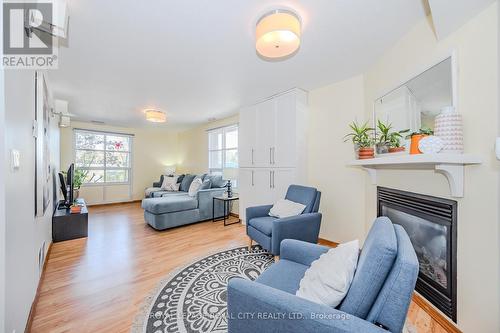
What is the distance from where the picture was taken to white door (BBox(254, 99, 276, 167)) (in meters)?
3.54

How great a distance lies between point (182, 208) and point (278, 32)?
10.8 ft

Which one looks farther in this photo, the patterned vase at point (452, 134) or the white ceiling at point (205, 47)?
the white ceiling at point (205, 47)

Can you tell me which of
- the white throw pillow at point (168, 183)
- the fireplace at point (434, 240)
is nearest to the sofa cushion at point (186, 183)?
the white throw pillow at point (168, 183)

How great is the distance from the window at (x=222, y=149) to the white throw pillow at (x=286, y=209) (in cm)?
217

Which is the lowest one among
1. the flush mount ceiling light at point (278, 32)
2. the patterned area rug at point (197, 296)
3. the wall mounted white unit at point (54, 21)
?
the patterned area rug at point (197, 296)

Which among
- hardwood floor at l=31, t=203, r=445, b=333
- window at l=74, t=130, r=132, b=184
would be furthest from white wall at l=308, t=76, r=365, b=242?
window at l=74, t=130, r=132, b=184

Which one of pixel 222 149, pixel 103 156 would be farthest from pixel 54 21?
pixel 103 156

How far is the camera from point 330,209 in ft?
10.1

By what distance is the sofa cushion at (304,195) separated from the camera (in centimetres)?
266

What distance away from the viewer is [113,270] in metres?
2.32

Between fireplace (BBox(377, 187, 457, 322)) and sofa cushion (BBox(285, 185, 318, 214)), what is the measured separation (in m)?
0.89

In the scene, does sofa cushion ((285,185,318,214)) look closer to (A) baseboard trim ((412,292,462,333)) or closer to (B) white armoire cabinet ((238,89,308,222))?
(B) white armoire cabinet ((238,89,308,222))

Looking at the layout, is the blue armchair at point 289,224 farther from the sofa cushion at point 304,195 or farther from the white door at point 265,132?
the white door at point 265,132

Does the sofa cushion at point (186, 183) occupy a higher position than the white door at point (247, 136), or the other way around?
the white door at point (247, 136)
